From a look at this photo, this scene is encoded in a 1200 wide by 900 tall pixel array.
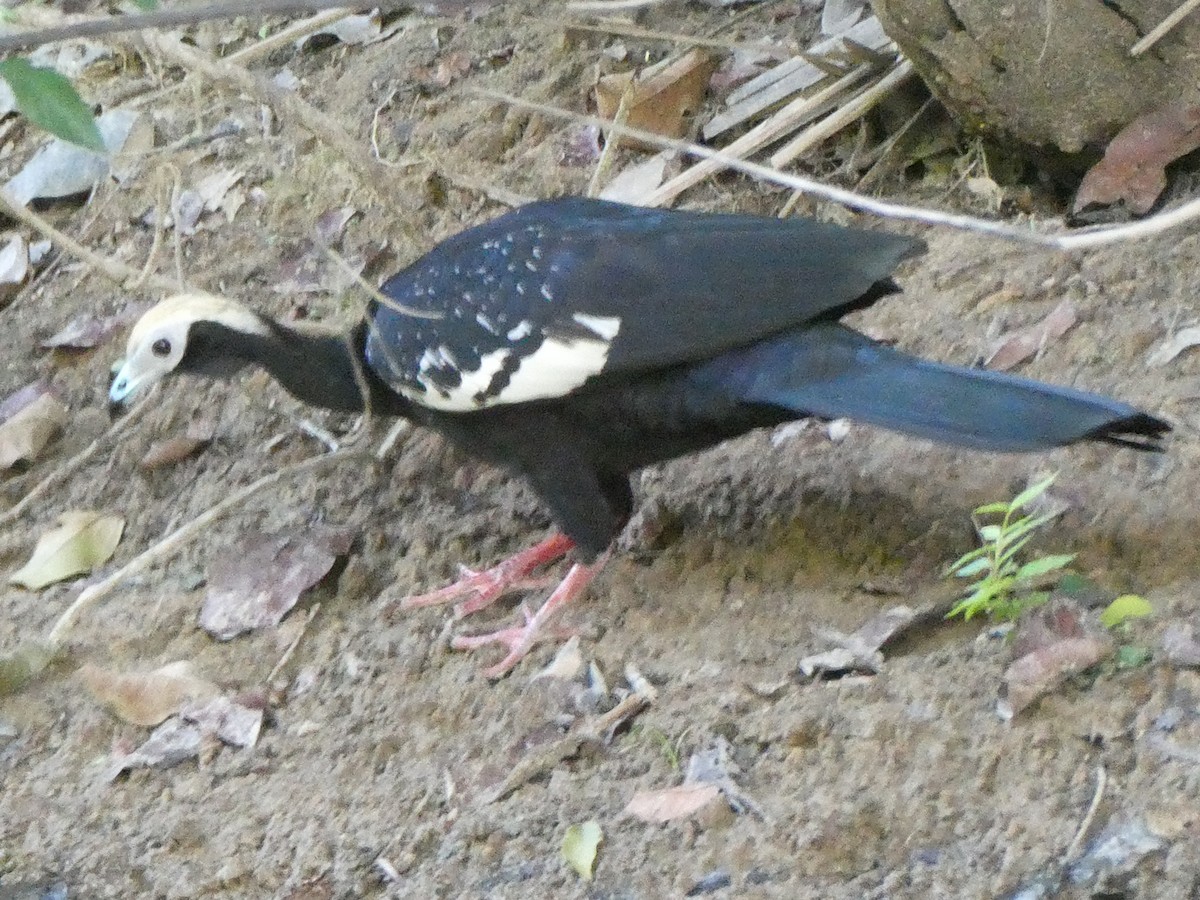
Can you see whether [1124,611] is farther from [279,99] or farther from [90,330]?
[90,330]

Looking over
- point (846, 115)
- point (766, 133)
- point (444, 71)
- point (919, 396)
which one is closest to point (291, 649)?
point (919, 396)

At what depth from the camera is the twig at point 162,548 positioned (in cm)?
242

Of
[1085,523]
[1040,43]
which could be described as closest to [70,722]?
[1085,523]

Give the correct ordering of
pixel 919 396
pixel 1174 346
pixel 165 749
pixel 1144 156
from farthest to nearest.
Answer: pixel 1144 156 < pixel 1174 346 < pixel 165 749 < pixel 919 396

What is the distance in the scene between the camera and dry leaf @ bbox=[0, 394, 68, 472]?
3.16 metres

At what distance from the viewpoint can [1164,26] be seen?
2701 millimetres

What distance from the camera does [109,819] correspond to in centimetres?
211

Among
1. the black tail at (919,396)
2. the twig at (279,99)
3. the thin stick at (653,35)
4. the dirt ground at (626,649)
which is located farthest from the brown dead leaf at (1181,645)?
the thin stick at (653,35)

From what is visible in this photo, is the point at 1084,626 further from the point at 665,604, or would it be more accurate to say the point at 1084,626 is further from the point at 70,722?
the point at 70,722

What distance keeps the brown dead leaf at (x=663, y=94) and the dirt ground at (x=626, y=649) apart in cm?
16

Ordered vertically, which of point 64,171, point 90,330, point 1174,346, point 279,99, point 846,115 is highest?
point 279,99

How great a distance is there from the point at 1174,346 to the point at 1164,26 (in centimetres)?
72

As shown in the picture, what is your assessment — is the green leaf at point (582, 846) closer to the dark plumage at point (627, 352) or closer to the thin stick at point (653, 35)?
the dark plumage at point (627, 352)

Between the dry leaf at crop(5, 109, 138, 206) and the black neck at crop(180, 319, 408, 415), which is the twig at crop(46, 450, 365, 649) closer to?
the black neck at crop(180, 319, 408, 415)
